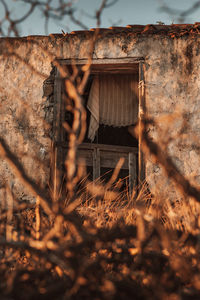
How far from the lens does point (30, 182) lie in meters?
1.87

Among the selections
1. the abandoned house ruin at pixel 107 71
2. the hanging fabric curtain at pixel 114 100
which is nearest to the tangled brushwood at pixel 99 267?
the abandoned house ruin at pixel 107 71

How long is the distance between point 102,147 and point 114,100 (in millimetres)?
1293

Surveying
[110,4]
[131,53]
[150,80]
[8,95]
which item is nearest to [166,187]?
[150,80]

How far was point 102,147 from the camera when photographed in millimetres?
6039

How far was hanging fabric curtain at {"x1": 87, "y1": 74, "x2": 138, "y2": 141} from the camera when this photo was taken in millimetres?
6754

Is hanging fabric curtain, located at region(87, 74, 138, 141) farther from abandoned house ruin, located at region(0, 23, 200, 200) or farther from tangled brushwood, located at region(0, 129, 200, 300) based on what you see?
tangled brushwood, located at region(0, 129, 200, 300)

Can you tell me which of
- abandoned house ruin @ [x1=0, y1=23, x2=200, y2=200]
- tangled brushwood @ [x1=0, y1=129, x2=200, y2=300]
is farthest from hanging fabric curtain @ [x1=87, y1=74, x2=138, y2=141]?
tangled brushwood @ [x1=0, y1=129, x2=200, y2=300]

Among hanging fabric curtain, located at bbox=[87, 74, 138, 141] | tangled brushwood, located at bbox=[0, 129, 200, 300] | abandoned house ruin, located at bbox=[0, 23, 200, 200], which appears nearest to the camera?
tangled brushwood, located at bbox=[0, 129, 200, 300]

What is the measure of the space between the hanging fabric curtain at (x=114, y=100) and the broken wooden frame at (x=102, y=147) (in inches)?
32.2

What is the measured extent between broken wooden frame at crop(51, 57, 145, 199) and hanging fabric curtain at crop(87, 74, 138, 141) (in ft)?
2.68

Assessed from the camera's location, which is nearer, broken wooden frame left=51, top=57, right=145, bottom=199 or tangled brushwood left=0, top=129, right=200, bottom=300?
tangled brushwood left=0, top=129, right=200, bottom=300

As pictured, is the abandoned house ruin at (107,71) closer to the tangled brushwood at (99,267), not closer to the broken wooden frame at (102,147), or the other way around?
the broken wooden frame at (102,147)

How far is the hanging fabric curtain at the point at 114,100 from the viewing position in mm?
6754

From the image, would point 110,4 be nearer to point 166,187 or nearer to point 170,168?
point 170,168
